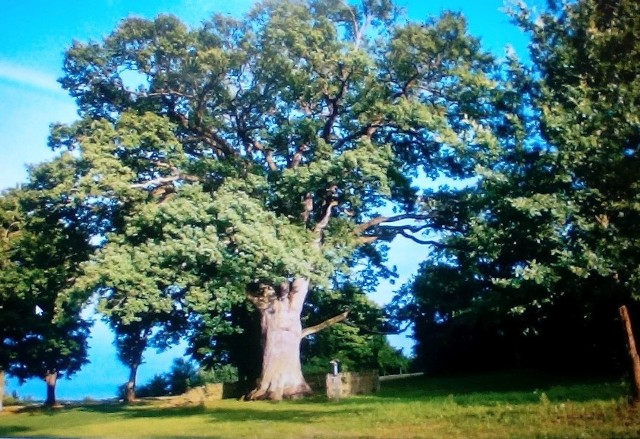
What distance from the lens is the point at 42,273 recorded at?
1282 inches

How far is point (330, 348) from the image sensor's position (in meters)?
45.5

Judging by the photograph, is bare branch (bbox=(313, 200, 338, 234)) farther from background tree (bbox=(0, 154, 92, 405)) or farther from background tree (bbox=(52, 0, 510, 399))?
background tree (bbox=(0, 154, 92, 405))

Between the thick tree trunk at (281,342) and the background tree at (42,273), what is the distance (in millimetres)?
8495

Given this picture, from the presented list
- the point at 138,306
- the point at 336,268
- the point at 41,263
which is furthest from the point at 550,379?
the point at 41,263

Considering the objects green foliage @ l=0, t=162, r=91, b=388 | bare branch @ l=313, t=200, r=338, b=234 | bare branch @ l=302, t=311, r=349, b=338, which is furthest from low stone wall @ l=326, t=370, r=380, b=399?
green foliage @ l=0, t=162, r=91, b=388

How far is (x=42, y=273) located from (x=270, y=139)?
16309mm

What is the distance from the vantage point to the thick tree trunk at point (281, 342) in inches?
1007

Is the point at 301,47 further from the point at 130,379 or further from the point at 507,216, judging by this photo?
the point at 130,379

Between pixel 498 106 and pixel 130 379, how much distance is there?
38.8 metres

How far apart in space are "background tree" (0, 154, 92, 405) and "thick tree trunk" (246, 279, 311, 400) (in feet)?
27.9

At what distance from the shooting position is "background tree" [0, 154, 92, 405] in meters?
23.7

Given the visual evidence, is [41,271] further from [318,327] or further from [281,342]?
[318,327]

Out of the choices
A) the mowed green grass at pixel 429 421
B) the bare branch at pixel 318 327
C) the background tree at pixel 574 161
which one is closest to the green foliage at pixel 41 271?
the mowed green grass at pixel 429 421

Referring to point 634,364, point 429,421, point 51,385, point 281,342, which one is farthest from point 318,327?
point 51,385
